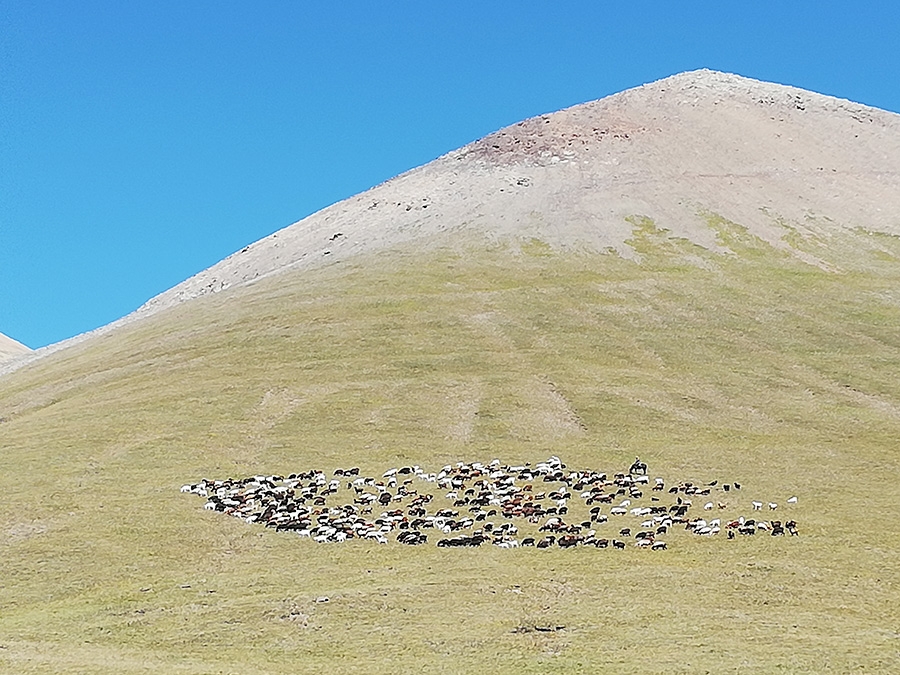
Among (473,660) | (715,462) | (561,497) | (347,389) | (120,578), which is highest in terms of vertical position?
(347,389)

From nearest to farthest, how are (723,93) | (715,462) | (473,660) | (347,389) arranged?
1. (473,660)
2. (715,462)
3. (347,389)
4. (723,93)

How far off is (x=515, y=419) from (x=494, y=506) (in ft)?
60.5

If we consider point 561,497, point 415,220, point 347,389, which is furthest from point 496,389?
point 415,220

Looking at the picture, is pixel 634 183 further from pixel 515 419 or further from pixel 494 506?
pixel 494 506

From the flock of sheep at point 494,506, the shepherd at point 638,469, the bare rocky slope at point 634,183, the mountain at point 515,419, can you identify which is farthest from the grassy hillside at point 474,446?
the bare rocky slope at point 634,183

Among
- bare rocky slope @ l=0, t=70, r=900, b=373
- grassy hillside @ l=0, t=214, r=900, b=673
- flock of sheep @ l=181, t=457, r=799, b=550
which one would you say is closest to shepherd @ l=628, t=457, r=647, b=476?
flock of sheep @ l=181, t=457, r=799, b=550

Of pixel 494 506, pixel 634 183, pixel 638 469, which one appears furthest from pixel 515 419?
pixel 634 183

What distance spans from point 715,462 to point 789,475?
372 centimetres

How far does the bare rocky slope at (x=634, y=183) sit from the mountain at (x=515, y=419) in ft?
2.24

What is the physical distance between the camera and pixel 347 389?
63.3m

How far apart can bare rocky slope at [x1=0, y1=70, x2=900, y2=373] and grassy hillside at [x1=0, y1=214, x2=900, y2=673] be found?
6052 mm

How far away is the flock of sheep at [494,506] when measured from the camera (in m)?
34.3

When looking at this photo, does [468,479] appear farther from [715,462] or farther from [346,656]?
[346,656]

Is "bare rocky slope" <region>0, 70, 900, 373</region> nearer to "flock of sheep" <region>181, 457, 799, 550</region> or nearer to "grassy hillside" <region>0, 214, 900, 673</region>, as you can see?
"grassy hillside" <region>0, 214, 900, 673</region>
